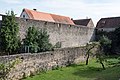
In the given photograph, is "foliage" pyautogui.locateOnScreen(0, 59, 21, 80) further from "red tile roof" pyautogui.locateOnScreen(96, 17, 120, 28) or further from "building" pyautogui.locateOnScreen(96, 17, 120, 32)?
"red tile roof" pyautogui.locateOnScreen(96, 17, 120, 28)

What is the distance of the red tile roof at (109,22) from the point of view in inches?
1483

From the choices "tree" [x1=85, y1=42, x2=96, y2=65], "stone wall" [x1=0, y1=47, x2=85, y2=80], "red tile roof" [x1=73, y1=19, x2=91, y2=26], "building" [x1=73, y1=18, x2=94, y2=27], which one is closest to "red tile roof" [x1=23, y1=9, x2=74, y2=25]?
"red tile roof" [x1=73, y1=19, x2=91, y2=26]

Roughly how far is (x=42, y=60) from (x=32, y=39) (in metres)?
2.86

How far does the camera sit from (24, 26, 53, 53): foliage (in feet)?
65.7

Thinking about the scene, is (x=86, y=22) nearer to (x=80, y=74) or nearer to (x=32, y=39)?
(x=32, y=39)

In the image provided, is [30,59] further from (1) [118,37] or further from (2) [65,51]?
(1) [118,37]

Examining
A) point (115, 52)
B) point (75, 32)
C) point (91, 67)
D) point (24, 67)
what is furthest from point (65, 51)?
point (115, 52)

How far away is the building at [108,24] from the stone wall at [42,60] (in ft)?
47.4

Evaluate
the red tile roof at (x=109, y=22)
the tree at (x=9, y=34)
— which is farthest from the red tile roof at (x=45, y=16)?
the tree at (x=9, y=34)

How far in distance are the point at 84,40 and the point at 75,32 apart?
2966 millimetres

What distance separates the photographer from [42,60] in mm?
17938

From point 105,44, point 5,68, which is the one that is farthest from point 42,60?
point 105,44

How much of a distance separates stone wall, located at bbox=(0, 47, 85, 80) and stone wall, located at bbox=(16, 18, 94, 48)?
3.30m

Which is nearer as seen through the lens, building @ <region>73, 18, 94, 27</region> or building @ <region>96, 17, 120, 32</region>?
building @ <region>96, 17, 120, 32</region>
